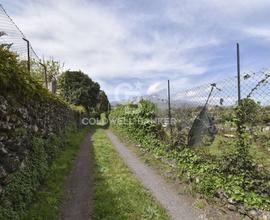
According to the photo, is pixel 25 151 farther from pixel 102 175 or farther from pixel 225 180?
pixel 225 180

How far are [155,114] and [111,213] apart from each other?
8.65 metres

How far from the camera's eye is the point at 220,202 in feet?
21.5

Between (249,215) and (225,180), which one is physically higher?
(225,180)

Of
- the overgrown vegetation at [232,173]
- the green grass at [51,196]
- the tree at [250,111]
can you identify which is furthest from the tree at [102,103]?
the tree at [250,111]

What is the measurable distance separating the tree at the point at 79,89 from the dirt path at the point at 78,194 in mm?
37071

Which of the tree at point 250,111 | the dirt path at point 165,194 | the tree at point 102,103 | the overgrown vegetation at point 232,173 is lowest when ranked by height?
the dirt path at point 165,194

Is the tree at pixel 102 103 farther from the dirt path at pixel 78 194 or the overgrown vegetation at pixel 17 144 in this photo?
the overgrown vegetation at pixel 17 144

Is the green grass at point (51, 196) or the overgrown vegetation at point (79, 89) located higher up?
the overgrown vegetation at point (79, 89)

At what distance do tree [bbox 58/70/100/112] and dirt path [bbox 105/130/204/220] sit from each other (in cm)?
3727

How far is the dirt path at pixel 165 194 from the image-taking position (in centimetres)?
624

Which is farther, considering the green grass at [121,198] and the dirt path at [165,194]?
the dirt path at [165,194]

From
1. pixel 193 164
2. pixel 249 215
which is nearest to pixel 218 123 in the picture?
pixel 193 164

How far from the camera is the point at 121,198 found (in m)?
7.07

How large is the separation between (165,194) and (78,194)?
2.07m
